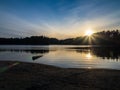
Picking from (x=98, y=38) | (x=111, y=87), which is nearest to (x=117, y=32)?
(x=98, y=38)

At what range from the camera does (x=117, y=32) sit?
172 meters

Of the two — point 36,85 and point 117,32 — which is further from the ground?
point 117,32

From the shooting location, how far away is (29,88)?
9.97 metres

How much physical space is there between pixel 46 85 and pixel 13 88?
2.33 m

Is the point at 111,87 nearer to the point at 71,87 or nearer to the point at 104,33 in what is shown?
the point at 71,87

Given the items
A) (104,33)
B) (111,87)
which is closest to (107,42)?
(104,33)

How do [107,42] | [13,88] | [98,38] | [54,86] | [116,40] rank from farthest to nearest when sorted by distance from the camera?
[98,38] < [107,42] < [116,40] < [54,86] < [13,88]

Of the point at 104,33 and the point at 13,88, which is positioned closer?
the point at 13,88

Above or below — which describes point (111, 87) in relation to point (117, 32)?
below

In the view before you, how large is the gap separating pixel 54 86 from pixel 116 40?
171227 millimetres

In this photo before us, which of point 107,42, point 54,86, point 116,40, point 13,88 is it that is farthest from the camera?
point 107,42

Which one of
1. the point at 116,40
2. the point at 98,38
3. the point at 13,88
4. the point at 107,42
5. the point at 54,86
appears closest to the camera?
the point at 13,88

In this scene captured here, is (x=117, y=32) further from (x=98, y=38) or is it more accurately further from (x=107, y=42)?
(x=98, y=38)

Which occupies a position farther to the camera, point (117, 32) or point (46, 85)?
point (117, 32)
